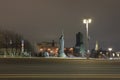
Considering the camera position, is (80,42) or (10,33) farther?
(80,42)

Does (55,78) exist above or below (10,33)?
below

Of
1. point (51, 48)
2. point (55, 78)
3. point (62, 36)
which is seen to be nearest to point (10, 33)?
point (62, 36)

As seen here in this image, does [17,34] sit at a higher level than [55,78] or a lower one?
higher

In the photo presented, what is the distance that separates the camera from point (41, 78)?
17.9m

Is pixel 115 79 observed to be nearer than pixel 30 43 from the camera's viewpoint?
Yes

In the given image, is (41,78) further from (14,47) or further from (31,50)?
(31,50)

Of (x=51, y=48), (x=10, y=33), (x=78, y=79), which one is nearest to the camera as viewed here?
(x=78, y=79)

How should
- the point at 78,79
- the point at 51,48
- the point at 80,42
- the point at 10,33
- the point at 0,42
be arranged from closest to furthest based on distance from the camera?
the point at 78,79 → the point at 0,42 → the point at 10,33 → the point at 80,42 → the point at 51,48

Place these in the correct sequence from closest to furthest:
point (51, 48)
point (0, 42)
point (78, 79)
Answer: point (78, 79) < point (0, 42) < point (51, 48)

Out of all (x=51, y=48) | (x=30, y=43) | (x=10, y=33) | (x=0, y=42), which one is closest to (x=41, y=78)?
(x=0, y=42)

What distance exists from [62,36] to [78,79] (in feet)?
375

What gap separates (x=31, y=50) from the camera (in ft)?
452

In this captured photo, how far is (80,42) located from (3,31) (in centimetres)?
3461

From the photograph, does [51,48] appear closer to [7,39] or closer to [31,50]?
[31,50]
